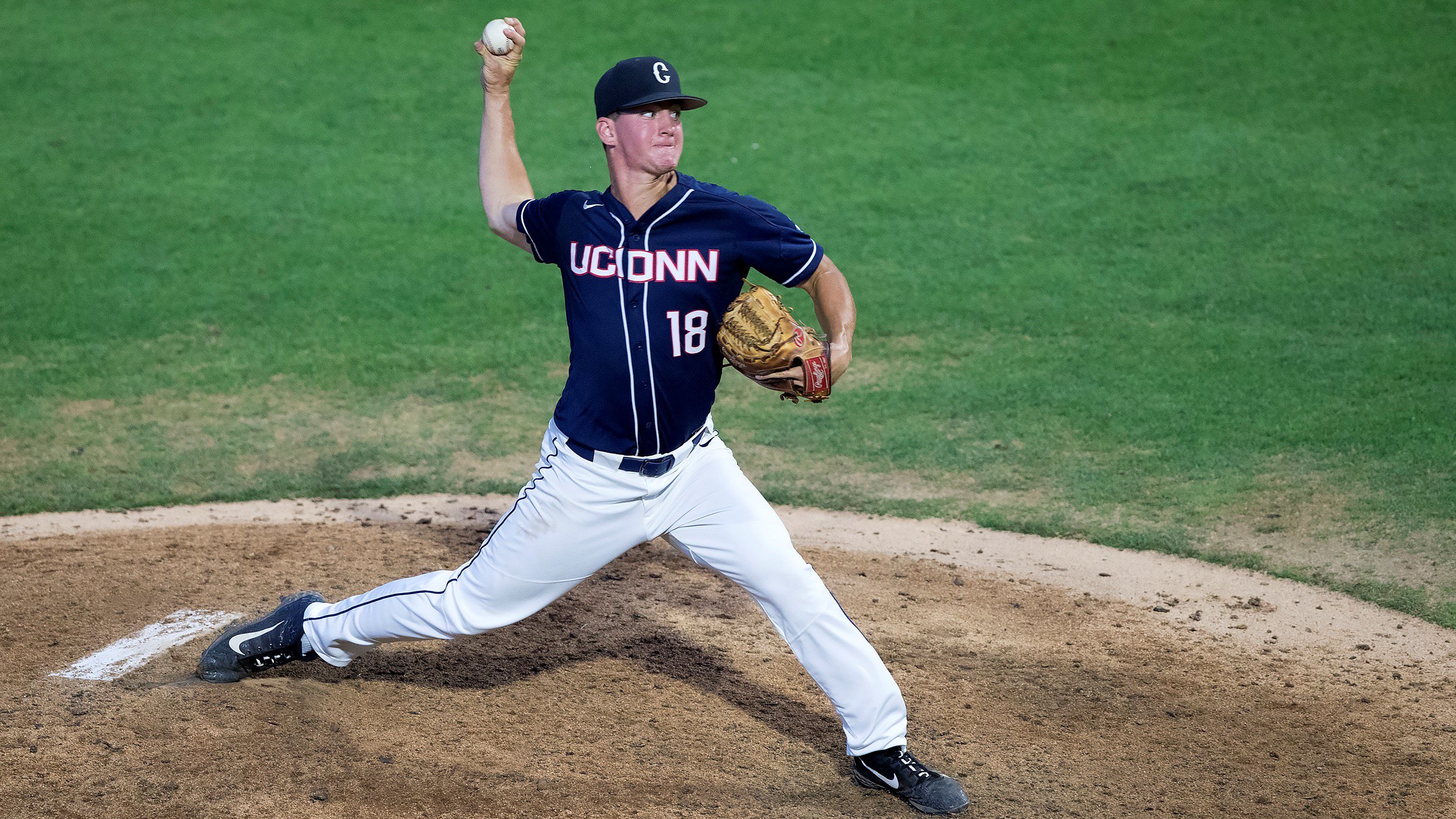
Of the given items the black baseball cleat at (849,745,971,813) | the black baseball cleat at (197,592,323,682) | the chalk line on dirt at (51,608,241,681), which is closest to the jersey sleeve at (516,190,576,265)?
the black baseball cleat at (197,592,323,682)

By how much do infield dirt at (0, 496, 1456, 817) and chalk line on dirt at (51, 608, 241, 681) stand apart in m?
0.06

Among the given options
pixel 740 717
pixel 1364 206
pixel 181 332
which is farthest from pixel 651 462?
pixel 1364 206

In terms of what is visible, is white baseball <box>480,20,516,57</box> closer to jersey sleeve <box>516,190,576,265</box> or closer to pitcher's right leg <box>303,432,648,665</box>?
jersey sleeve <box>516,190,576,265</box>

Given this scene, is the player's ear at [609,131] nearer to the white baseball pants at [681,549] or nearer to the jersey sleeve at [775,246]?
the jersey sleeve at [775,246]

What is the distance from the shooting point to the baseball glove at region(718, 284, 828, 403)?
133 inches

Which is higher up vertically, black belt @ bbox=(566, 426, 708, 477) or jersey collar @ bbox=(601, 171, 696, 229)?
jersey collar @ bbox=(601, 171, 696, 229)

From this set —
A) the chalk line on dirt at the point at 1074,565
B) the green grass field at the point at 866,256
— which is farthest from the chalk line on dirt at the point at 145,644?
the green grass field at the point at 866,256

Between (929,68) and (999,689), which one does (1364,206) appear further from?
(999,689)

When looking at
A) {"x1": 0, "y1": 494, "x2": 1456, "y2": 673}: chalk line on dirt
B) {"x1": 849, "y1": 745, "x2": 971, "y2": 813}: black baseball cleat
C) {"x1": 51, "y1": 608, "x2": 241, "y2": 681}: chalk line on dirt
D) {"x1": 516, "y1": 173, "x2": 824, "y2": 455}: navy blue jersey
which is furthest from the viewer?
{"x1": 0, "y1": 494, "x2": 1456, "y2": 673}: chalk line on dirt

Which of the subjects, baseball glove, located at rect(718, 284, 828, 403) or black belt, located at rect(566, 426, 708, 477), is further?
black belt, located at rect(566, 426, 708, 477)

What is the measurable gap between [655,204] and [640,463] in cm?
70

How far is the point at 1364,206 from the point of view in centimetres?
962

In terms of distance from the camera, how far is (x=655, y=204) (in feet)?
11.6

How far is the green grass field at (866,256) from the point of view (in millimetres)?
6391
